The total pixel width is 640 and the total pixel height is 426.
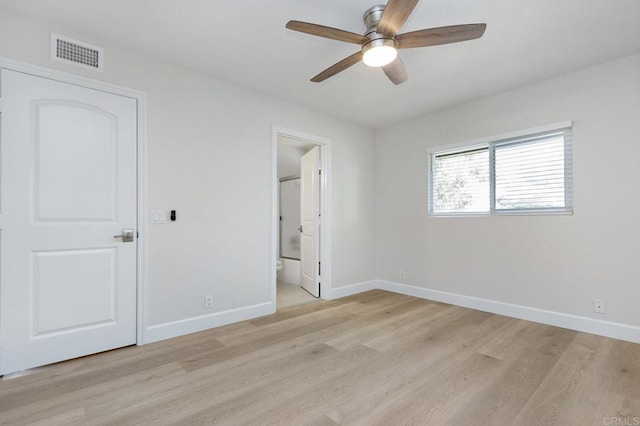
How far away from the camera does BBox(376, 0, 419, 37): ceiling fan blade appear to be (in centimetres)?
167

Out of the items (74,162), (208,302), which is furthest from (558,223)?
(74,162)

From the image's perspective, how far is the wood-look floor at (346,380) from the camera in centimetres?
169

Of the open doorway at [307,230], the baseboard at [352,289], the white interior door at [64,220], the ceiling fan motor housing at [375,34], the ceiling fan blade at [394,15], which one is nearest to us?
the ceiling fan blade at [394,15]

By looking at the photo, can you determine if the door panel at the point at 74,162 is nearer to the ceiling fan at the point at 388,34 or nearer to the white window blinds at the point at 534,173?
the ceiling fan at the point at 388,34

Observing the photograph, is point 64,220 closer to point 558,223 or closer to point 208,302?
point 208,302

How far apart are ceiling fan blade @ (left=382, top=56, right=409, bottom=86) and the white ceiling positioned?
28 centimetres

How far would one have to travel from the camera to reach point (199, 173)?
301 cm

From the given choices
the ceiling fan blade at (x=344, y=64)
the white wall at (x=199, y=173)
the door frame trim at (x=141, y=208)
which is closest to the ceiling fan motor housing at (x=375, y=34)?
the ceiling fan blade at (x=344, y=64)

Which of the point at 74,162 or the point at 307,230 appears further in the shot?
the point at 307,230

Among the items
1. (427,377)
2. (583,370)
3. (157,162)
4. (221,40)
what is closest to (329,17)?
(221,40)

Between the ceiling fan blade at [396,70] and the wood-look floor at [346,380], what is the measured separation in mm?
2246

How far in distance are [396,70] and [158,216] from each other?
2387mm

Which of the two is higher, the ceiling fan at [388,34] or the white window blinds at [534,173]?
the ceiling fan at [388,34]

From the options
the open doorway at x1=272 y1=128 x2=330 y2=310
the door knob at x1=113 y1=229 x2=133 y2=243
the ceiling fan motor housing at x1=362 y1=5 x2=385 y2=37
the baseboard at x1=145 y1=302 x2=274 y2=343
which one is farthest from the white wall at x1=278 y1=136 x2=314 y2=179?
the ceiling fan motor housing at x1=362 y1=5 x2=385 y2=37
